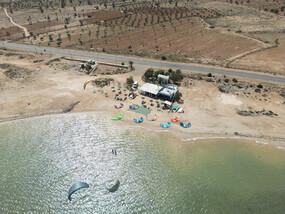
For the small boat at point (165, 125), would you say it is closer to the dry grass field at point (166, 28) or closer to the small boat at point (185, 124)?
the small boat at point (185, 124)

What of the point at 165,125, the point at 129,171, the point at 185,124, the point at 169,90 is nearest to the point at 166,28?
the point at 169,90

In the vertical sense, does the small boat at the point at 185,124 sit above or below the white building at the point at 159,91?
below

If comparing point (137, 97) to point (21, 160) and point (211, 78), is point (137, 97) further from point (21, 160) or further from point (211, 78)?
point (21, 160)

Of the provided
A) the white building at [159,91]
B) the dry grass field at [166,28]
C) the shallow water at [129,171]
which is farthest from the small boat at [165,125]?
the dry grass field at [166,28]

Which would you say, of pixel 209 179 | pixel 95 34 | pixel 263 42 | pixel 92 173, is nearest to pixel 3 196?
pixel 92 173

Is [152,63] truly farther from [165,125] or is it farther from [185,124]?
[185,124]

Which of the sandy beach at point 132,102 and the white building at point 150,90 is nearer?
the sandy beach at point 132,102
